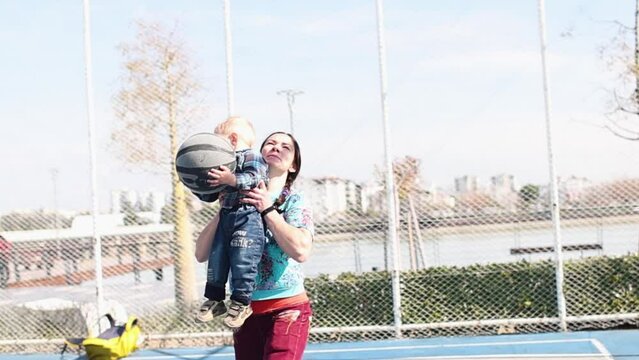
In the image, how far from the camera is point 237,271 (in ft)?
9.62

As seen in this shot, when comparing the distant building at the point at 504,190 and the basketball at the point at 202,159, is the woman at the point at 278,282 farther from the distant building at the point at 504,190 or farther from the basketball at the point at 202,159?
the distant building at the point at 504,190

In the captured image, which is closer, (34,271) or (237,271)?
(237,271)

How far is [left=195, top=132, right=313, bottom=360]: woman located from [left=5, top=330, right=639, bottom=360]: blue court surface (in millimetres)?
4219

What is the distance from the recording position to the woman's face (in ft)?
10.1

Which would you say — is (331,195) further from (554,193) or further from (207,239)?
(207,239)

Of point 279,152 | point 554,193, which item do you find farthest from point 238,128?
point 554,193

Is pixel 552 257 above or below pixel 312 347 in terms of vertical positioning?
above

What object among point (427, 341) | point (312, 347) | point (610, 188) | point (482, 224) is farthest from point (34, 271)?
point (610, 188)

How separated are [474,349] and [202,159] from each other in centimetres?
523

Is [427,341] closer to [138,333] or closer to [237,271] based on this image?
[138,333]

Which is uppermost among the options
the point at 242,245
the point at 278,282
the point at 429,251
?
the point at 242,245

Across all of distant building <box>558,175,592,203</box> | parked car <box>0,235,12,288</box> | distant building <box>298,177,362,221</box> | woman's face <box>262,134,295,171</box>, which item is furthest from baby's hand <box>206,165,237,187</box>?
parked car <box>0,235,12,288</box>

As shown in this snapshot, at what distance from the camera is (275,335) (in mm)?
3062

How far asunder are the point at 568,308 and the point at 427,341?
146 centimetres
